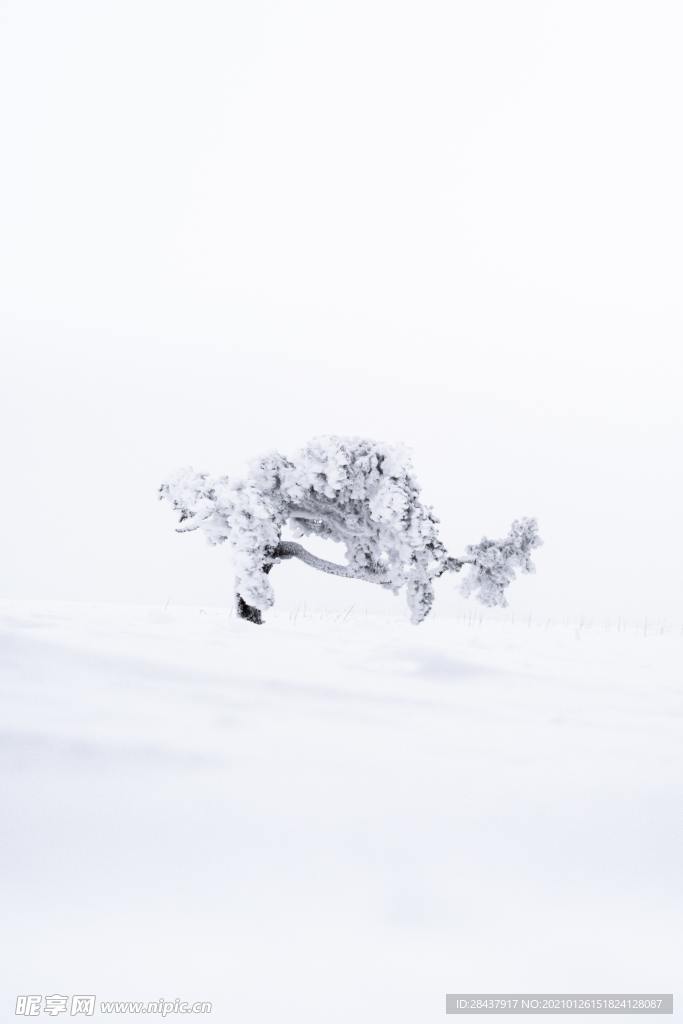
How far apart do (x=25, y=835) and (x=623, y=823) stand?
1739mm

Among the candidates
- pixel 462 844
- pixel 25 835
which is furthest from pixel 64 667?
pixel 462 844

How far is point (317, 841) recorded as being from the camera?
236 centimetres

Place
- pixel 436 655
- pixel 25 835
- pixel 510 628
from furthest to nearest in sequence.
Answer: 1. pixel 510 628
2. pixel 436 655
3. pixel 25 835

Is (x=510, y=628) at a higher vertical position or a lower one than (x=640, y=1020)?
lower

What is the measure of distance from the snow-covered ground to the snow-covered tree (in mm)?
4864

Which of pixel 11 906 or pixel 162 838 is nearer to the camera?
pixel 11 906

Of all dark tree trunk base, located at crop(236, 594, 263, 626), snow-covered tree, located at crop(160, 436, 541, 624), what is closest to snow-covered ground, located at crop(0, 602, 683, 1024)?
snow-covered tree, located at crop(160, 436, 541, 624)

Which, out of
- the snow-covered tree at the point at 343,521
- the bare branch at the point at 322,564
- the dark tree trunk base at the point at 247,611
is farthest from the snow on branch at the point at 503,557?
the dark tree trunk base at the point at 247,611

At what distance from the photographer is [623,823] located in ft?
8.64

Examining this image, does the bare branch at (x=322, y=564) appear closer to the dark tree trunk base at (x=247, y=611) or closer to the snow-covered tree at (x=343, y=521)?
the snow-covered tree at (x=343, y=521)

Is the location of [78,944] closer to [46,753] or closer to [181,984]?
[181,984]

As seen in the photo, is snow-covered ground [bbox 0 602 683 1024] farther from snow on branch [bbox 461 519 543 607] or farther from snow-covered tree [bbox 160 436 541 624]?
snow on branch [bbox 461 519 543 607]

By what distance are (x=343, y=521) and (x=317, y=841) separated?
7.58 m

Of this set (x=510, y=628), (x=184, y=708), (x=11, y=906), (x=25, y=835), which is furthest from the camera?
(x=510, y=628)
